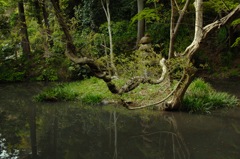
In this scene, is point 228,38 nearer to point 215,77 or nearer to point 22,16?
point 215,77

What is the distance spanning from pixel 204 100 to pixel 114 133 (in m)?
3.63

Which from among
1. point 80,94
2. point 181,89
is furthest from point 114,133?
point 80,94

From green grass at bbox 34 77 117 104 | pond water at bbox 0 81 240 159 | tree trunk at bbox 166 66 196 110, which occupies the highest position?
tree trunk at bbox 166 66 196 110

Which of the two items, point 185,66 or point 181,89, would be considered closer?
point 185,66

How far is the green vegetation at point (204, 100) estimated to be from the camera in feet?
32.2

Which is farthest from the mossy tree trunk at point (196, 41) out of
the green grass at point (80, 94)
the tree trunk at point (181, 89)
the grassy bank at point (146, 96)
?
the green grass at point (80, 94)

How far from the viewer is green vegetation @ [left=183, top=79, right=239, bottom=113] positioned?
9820mm

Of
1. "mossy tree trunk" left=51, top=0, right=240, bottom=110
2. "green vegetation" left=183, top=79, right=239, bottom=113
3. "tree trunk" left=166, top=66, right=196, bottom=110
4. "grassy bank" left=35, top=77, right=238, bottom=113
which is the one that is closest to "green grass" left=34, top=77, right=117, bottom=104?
"grassy bank" left=35, top=77, right=238, bottom=113

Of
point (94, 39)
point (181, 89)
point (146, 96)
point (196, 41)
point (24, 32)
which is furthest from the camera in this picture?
point (24, 32)

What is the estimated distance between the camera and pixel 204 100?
33.1ft

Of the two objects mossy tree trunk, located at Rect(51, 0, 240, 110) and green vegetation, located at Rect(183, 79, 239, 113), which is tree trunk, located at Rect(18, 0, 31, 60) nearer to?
mossy tree trunk, located at Rect(51, 0, 240, 110)

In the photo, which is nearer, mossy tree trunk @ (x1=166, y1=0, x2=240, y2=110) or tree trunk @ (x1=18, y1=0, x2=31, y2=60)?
mossy tree trunk @ (x1=166, y1=0, x2=240, y2=110)

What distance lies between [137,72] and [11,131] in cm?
389

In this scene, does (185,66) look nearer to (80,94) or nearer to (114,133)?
(114,133)
